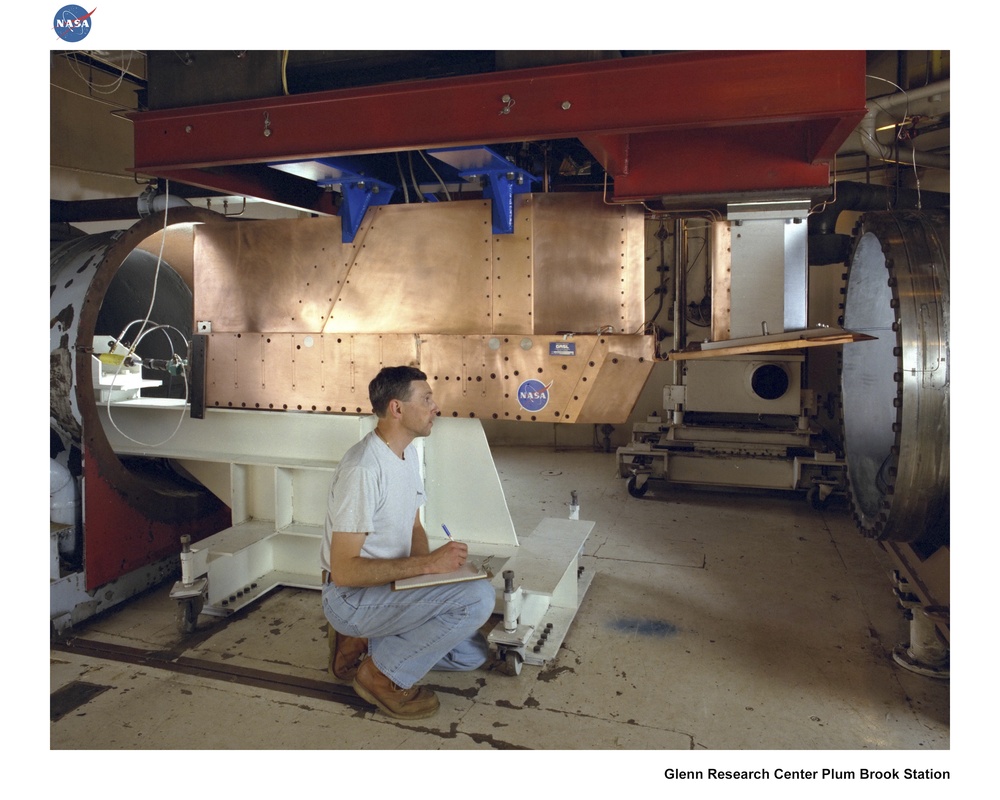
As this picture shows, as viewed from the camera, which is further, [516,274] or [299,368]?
[299,368]

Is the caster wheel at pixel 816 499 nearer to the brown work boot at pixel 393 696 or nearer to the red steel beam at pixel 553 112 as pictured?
the red steel beam at pixel 553 112

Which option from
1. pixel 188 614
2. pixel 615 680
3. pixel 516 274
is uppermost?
pixel 516 274

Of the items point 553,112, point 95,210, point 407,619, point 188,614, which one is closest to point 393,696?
point 407,619

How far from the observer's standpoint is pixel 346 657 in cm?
292

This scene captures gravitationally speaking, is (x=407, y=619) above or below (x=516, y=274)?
below

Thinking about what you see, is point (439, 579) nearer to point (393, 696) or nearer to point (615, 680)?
point (393, 696)

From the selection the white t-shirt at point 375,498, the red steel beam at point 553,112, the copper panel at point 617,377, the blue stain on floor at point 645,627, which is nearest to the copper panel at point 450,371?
the copper panel at point 617,377

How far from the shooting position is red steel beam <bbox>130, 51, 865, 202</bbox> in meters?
2.33

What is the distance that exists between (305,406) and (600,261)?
69.6 inches

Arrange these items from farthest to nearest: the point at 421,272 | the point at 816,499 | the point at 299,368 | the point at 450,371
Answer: the point at 816,499, the point at 299,368, the point at 421,272, the point at 450,371

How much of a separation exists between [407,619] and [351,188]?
224 cm
